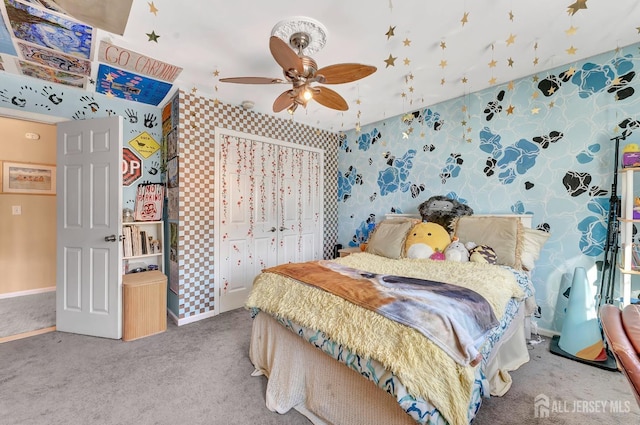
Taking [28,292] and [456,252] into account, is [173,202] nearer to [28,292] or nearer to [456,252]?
[28,292]

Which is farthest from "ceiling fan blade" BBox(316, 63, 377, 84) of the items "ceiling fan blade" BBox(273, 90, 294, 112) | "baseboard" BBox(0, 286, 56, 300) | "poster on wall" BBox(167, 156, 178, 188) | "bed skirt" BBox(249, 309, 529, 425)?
"baseboard" BBox(0, 286, 56, 300)

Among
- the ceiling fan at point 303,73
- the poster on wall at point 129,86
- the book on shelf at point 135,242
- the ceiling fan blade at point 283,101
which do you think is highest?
the poster on wall at point 129,86

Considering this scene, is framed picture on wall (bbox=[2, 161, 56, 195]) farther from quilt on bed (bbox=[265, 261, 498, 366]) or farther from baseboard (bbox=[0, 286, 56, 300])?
quilt on bed (bbox=[265, 261, 498, 366])

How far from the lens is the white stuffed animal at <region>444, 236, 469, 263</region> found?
242 centimetres

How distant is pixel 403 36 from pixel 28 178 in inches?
210

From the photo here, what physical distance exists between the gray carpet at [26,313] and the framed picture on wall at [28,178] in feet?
5.01

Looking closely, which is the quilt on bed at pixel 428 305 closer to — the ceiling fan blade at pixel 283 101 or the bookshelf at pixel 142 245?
the ceiling fan blade at pixel 283 101

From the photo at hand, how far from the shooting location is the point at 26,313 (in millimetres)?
3102

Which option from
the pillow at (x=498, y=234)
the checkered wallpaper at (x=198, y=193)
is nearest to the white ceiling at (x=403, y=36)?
the checkered wallpaper at (x=198, y=193)

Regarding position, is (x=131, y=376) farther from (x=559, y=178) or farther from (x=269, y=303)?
(x=559, y=178)

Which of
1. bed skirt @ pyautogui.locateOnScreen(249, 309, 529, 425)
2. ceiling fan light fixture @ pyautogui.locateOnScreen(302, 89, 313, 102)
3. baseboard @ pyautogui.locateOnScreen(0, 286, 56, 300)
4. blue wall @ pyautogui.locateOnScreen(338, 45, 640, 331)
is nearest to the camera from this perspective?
bed skirt @ pyautogui.locateOnScreen(249, 309, 529, 425)

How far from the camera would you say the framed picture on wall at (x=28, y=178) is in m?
3.74

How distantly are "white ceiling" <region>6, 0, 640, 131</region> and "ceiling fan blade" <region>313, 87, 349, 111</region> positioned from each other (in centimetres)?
39

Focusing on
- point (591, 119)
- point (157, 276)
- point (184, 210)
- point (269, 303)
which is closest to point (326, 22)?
Result: point (269, 303)
